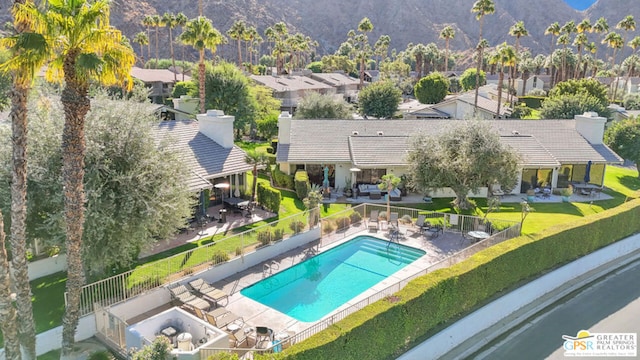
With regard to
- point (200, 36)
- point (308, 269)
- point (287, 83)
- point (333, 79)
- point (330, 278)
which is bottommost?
point (330, 278)

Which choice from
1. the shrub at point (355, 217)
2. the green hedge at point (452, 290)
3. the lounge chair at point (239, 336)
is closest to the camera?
the green hedge at point (452, 290)

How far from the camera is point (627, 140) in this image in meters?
39.6

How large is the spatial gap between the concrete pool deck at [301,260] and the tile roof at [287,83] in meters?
46.4

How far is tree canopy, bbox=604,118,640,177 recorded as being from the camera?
39.4 m

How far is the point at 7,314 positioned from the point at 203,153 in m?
16.5

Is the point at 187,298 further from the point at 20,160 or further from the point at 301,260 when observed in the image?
the point at 20,160

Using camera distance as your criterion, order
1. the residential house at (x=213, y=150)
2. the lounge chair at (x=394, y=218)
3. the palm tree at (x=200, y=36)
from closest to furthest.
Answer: the lounge chair at (x=394, y=218)
the residential house at (x=213, y=150)
the palm tree at (x=200, y=36)

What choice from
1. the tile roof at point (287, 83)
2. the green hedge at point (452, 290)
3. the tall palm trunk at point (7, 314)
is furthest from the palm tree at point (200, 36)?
the tall palm trunk at point (7, 314)

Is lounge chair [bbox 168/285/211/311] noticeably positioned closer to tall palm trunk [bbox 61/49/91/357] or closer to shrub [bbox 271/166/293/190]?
tall palm trunk [bbox 61/49/91/357]

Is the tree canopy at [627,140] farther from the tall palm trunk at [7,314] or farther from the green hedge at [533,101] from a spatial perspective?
the tall palm trunk at [7,314]

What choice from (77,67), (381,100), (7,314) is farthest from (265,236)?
(381,100)

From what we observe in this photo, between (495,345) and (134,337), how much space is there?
12668 millimetres

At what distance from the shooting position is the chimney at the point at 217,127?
29359 millimetres

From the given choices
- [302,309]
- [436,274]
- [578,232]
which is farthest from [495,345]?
[578,232]
